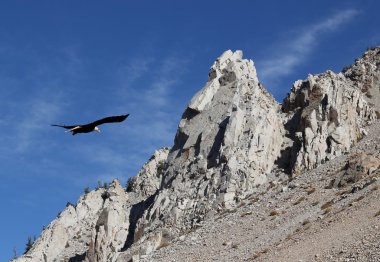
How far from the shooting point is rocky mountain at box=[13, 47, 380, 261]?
60.4m

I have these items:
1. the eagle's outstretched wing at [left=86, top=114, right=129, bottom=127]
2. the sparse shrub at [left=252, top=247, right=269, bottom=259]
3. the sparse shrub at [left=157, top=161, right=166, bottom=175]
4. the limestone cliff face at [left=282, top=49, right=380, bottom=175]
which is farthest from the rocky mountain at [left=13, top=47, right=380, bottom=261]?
the eagle's outstretched wing at [left=86, top=114, right=129, bottom=127]

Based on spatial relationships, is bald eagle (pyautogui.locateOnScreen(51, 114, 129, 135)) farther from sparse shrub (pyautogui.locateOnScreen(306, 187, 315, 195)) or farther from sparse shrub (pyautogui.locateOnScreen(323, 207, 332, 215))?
sparse shrub (pyautogui.locateOnScreen(306, 187, 315, 195))

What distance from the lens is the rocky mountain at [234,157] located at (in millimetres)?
60375

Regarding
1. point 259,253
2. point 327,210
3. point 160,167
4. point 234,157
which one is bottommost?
point 259,253

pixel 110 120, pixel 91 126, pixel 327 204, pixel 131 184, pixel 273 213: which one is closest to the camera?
pixel 110 120

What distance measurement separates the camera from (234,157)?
66.7 metres

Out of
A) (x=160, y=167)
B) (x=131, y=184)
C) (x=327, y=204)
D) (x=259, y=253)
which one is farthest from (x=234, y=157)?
(x=131, y=184)

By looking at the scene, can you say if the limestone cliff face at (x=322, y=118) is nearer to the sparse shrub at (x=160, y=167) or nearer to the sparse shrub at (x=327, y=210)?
the sparse shrub at (x=327, y=210)

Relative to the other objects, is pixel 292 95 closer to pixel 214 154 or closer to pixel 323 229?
pixel 214 154

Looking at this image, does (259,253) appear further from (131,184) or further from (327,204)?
(131,184)

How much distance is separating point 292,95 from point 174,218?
81.4 ft

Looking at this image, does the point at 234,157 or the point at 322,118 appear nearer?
the point at 234,157

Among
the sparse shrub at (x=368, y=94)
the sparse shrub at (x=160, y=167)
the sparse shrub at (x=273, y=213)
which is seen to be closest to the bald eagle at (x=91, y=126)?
the sparse shrub at (x=273, y=213)

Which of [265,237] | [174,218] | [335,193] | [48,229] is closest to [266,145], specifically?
[174,218]
